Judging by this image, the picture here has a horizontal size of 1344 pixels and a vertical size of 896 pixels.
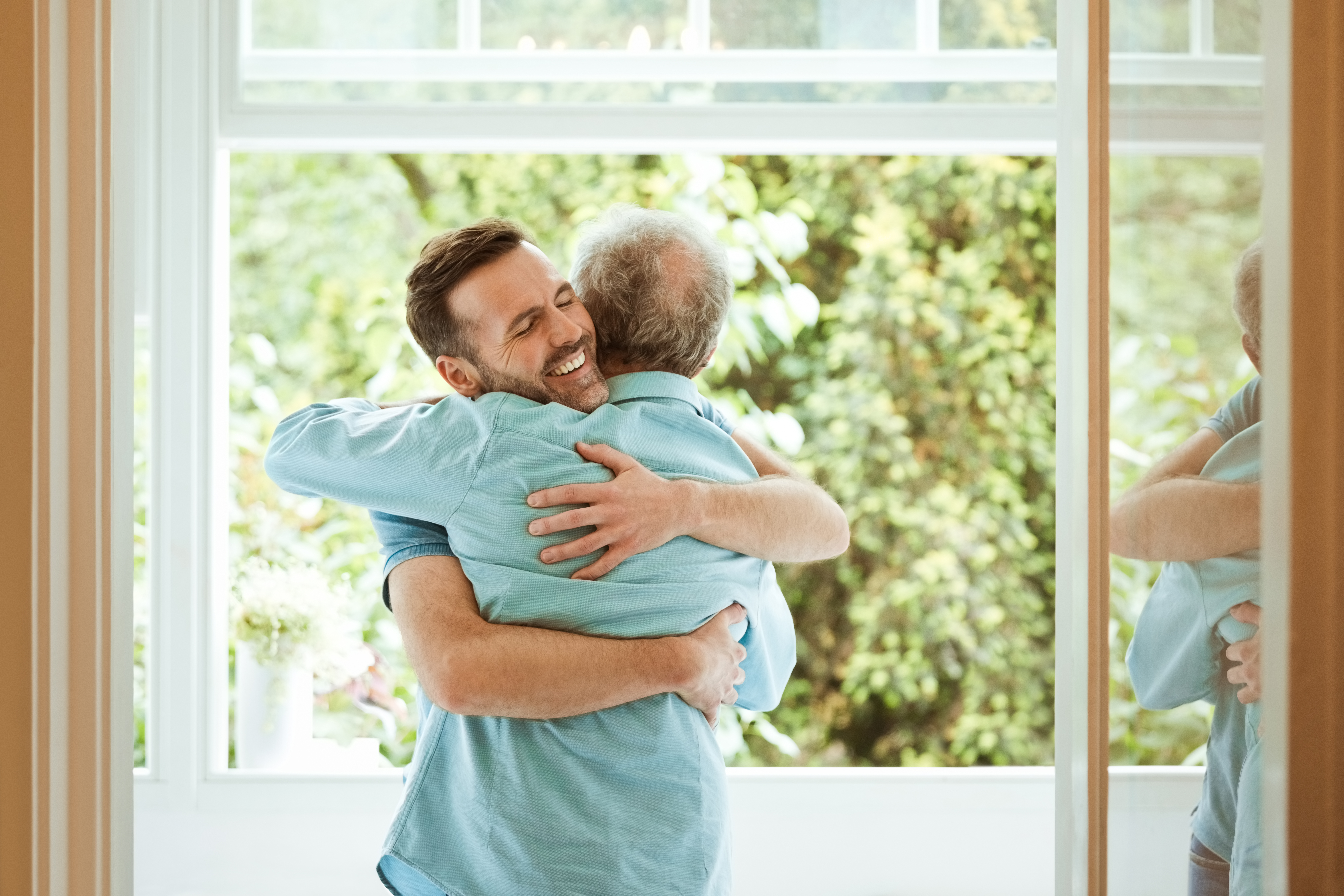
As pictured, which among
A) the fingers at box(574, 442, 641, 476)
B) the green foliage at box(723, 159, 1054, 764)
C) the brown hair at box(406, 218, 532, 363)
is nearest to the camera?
the fingers at box(574, 442, 641, 476)

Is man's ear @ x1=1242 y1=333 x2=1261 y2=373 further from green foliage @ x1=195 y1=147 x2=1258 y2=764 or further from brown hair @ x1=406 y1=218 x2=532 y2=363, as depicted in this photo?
green foliage @ x1=195 y1=147 x2=1258 y2=764

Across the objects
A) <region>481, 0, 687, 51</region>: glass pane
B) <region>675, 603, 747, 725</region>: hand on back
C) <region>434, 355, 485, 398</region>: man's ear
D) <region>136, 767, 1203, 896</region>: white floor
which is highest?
<region>481, 0, 687, 51</region>: glass pane

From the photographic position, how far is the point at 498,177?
385cm

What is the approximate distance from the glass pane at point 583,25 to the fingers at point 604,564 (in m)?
1.34

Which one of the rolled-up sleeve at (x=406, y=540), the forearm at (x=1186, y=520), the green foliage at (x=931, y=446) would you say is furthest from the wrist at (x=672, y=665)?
the green foliage at (x=931, y=446)

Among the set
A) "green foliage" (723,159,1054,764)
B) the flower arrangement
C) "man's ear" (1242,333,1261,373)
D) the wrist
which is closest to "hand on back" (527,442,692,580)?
the wrist

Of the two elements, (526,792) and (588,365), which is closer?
(526,792)

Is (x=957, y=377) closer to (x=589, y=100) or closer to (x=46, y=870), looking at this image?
(x=589, y=100)

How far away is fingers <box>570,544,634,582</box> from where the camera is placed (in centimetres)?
120

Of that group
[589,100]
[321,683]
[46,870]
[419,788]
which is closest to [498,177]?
[589,100]

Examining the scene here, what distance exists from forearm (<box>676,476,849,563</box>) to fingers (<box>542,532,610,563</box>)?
4.2 inches


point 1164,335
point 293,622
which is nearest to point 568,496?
point 1164,335

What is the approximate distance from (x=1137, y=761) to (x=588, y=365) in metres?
0.76

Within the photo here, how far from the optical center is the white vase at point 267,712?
7.31 feet
